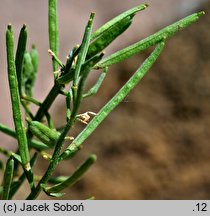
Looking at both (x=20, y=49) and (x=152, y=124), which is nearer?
(x=20, y=49)

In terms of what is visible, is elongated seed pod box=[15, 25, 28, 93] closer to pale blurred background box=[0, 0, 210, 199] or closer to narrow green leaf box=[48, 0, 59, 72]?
narrow green leaf box=[48, 0, 59, 72]

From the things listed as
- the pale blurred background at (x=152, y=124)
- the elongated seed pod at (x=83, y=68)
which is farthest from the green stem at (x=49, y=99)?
the pale blurred background at (x=152, y=124)

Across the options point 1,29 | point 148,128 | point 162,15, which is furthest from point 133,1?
point 148,128

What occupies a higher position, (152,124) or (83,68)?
(152,124)

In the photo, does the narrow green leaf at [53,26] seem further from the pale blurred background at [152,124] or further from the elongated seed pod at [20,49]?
the pale blurred background at [152,124]

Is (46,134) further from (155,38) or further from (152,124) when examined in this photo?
(152,124)

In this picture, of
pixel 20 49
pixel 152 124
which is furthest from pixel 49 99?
pixel 152 124

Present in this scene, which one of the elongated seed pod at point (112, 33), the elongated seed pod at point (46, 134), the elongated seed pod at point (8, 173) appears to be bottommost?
the elongated seed pod at point (8, 173)

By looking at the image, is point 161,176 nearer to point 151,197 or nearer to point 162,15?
point 151,197
